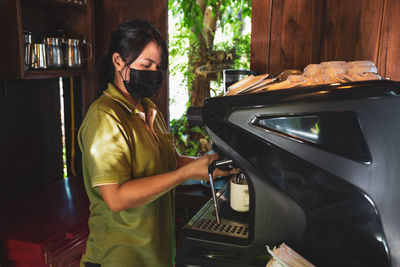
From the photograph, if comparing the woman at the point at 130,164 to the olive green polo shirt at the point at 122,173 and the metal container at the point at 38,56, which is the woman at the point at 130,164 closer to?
the olive green polo shirt at the point at 122,173

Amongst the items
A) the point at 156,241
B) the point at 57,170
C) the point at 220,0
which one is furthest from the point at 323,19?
the point at 220,0

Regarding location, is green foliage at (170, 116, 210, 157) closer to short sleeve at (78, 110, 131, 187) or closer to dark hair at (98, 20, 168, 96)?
dark hair at (98, 20, 168, 96)

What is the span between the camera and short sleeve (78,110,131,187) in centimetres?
120

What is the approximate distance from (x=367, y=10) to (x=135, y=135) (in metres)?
1.37

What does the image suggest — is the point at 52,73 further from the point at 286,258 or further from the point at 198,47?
the point at 198,47

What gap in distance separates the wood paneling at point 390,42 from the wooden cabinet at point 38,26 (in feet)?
5.75

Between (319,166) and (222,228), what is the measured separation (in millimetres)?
381

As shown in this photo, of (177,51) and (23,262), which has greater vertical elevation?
(177,51)

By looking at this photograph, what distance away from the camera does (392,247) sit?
0.81m

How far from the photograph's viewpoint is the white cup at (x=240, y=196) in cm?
119

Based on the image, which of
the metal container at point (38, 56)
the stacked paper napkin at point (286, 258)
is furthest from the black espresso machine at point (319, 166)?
the metal container at point (38, 56)

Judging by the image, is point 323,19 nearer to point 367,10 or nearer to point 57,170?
point 367,10

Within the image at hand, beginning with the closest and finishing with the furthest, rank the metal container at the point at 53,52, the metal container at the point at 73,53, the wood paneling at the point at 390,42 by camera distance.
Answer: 1. the wood paneling at the point at 390,42
2. the metal container at the point at 53,52
3. the metal container at the point at 73,53

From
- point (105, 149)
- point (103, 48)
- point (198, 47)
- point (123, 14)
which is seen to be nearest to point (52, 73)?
point (103, 48)
